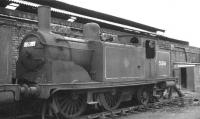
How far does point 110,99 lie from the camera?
922 centimetres

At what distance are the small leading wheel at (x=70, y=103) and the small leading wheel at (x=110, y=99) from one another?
0.75m

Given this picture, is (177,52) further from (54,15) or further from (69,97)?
(69,97)

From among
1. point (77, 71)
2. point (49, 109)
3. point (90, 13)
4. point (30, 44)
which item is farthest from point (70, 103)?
point (90, 13)

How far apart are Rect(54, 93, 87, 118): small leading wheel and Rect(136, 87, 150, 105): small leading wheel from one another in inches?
117

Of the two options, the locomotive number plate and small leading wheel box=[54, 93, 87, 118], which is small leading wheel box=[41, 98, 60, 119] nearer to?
small leading wheel box=[54, 93, 87, 118]

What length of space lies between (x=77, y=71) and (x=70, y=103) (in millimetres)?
898

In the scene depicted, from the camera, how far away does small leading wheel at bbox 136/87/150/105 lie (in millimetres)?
10430

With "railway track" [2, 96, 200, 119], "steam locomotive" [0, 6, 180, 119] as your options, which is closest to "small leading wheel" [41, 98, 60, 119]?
"steam locomotive" [0, 6, 180, 119]

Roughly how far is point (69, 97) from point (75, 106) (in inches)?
16.3

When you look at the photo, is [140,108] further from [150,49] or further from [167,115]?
[150,49]

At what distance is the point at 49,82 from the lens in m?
7.18

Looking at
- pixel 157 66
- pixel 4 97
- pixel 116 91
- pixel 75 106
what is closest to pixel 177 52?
pixel 157 66

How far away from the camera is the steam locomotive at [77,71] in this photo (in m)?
7.21

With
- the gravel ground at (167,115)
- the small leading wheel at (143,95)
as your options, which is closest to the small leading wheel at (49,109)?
the gravel ground at (167,115)
